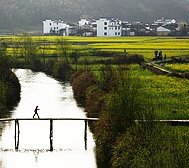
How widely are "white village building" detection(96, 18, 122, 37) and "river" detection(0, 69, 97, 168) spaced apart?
79.4 metres

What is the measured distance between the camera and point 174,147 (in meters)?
16.9

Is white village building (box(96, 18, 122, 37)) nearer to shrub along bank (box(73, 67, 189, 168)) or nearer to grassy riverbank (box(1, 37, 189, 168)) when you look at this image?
grassy riverbank (box(1, 37, 189, 168))

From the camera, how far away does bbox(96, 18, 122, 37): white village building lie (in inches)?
4921

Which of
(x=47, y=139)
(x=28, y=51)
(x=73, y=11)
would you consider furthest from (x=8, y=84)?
(x=73, y=11)

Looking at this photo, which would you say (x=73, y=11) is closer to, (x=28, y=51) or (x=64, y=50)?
(x=28, y=51)

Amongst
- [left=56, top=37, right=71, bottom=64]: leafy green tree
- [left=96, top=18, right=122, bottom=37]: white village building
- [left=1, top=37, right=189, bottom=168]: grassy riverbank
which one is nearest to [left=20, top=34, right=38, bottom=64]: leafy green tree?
[left=56, top=37, right=71, bottom=64]: leafy green tree

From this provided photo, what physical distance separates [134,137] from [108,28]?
106 m

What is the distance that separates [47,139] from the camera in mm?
30531

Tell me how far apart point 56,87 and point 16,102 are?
907 cm

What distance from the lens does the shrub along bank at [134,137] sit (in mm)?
16766

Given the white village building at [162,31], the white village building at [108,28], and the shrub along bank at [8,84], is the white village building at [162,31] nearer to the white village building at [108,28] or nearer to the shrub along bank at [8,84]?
the white village building at [108,28]

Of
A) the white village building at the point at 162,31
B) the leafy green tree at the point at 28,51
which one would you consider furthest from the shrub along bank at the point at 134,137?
the white village building at the point at 162,31

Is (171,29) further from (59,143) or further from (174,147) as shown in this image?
(174,147)

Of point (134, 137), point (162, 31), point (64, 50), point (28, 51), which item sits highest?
point (162, 31)
